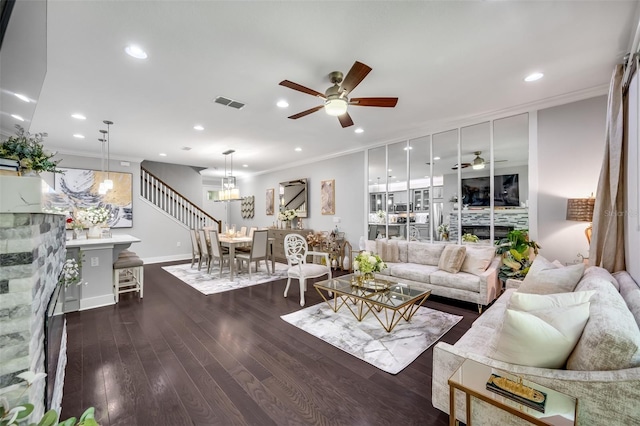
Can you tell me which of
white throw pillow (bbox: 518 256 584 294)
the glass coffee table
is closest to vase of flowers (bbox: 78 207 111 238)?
the glass coffee table

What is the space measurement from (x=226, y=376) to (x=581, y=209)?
14.2 ft

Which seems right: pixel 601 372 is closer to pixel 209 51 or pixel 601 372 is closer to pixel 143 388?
pixel 143 388

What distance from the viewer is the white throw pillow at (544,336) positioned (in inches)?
53.3

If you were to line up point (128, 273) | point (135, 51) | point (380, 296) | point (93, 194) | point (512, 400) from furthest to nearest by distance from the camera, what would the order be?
point (93, 194)
point (128, 273)
point (380, 296)
point (135, 51)
point (512, 400)

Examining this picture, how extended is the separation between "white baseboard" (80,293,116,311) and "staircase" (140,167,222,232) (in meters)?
4.15

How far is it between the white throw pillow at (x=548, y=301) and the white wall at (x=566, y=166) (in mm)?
2574

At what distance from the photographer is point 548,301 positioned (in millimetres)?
1672

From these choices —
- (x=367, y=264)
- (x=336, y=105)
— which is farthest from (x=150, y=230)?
(x=336, y=105)

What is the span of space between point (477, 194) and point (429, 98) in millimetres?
1914

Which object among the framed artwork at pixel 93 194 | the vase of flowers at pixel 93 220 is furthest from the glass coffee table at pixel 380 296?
the framed artwork at pixel 93 194

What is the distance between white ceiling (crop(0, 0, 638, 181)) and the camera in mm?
2031

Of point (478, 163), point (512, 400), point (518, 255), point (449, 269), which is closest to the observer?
point (512, 400)

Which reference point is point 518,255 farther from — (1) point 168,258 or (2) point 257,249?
(1) point 168,258

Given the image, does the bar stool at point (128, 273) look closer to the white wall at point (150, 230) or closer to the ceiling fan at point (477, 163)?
the white wall at point (150, 230)
